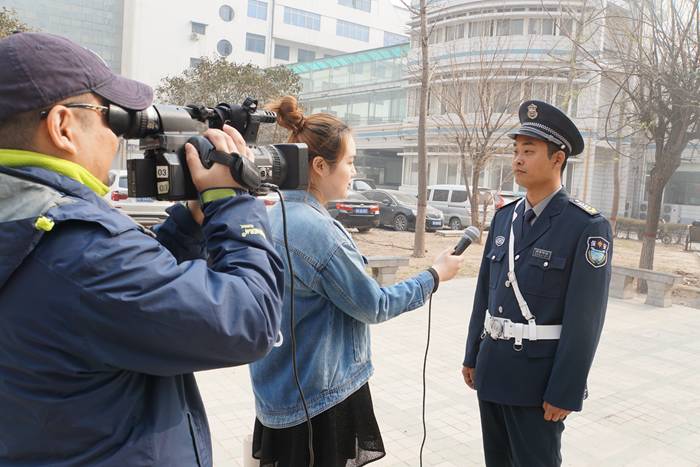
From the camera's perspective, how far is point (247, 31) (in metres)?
48.9

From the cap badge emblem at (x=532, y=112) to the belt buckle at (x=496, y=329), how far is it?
3.14 ft

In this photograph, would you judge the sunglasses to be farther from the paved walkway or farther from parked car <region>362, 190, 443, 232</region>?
parked car <region>362, 190, 443, 232</region>

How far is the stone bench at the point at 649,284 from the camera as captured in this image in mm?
8375

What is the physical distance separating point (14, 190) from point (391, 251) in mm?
12582

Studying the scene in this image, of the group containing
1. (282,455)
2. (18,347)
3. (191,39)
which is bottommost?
(282,455)

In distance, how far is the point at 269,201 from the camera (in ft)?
34.2

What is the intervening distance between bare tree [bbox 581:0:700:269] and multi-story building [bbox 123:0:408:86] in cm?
3440

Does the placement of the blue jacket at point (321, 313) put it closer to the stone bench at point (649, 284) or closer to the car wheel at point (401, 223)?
the stone bench at point (649, 284)

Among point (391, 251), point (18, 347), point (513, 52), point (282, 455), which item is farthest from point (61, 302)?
point (513, 52)

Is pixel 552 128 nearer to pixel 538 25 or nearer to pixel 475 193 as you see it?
pixel 475 193

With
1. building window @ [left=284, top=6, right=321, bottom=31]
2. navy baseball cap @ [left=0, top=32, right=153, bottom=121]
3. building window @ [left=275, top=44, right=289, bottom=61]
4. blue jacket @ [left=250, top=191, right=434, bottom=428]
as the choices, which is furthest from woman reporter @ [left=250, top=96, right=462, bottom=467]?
building window @ [left=284, top=6, right=321, bottom=31]

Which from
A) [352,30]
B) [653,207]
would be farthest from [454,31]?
[352,30]

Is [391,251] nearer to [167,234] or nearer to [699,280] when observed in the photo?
[699,280]

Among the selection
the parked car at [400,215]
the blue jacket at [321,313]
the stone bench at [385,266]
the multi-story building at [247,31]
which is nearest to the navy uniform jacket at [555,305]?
the blue jacket at [321,313]
